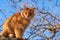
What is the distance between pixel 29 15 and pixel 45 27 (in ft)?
8.74

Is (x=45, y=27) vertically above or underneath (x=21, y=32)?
underneath

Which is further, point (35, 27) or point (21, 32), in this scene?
point (35, 27)

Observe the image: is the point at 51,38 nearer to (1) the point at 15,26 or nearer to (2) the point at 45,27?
(2) the point at 45,27

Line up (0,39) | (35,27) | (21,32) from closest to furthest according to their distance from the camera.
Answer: (0,39) < (21,32) < (35,27)

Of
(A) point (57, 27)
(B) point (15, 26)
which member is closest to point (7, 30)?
(B) point (15, 26)

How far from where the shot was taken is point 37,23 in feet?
22.2

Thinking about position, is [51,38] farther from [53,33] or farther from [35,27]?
[35,27]

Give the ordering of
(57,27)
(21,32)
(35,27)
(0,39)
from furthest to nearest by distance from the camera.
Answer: (35,27), (57,27), (21,32), (0,39)

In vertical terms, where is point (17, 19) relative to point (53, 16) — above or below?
above

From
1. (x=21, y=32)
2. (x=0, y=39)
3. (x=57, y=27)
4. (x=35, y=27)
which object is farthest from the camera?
(x=35, y=27)

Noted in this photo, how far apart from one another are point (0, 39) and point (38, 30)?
3645 mm

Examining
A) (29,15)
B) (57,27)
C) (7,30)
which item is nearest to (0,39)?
(7,30)

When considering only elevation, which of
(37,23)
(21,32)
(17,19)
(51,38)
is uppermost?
(17,19)

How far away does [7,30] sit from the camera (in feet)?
13.2
